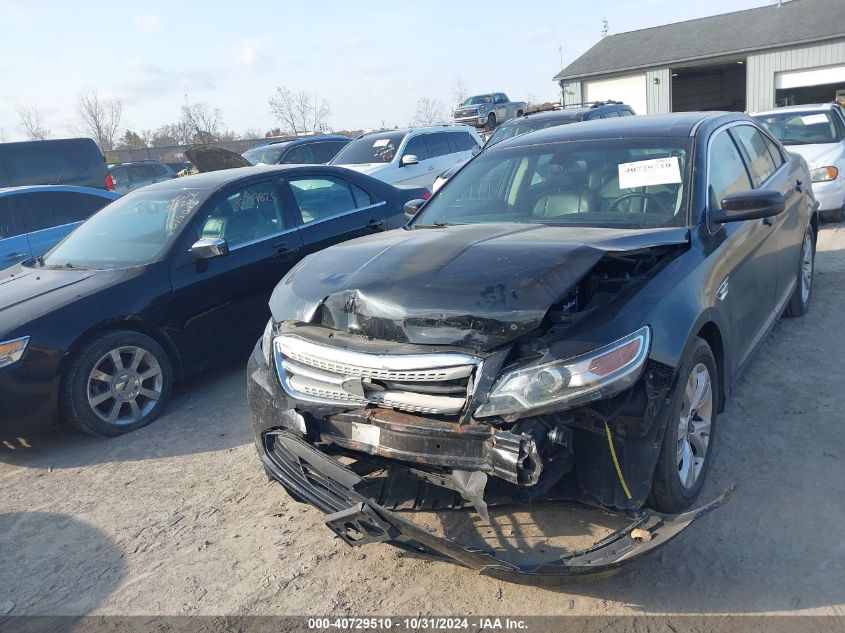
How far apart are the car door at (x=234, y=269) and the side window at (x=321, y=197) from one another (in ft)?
0.55

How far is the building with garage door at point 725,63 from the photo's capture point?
27.3m

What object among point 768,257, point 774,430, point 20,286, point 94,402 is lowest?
point 774,430

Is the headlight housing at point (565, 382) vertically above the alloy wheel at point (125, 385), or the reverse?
the headlight housing at point (565, 382)

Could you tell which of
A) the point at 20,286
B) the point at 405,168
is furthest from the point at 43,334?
the point at 405,168

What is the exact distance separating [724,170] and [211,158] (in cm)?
1109

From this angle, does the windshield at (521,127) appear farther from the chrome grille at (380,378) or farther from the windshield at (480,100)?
the windshield at (480,100)

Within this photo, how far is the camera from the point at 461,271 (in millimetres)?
2900

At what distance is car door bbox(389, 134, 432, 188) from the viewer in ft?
38.3

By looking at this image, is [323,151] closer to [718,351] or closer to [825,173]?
[825,173]

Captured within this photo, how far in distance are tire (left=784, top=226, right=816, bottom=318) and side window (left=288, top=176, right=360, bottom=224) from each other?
3846 mm

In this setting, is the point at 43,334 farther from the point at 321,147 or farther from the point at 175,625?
the point at 321,147

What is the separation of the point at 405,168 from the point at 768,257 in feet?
26.7

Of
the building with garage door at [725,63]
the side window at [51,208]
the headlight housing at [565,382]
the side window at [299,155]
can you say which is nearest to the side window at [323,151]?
the side window at [299,155]

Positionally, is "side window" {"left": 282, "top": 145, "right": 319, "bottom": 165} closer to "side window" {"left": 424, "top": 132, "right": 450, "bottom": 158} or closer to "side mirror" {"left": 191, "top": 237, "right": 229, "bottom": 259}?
"side window" {"left": 424, "top": 132, "right": 450, "bottom": 158}
